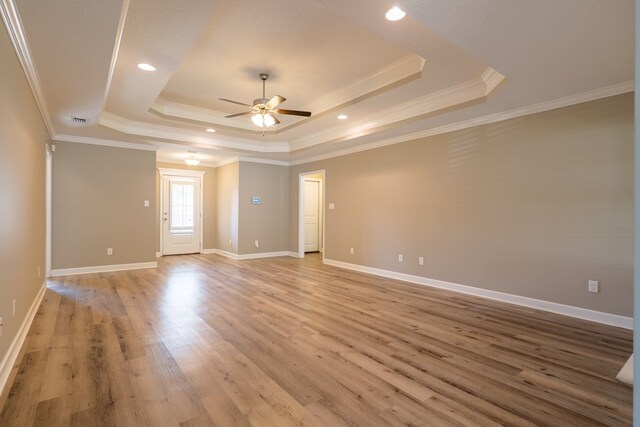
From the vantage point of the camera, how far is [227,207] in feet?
28.0

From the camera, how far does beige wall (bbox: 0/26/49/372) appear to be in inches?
90.9

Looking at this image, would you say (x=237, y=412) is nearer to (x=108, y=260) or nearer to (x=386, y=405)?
(x=386, y=405)

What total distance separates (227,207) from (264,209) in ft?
3.39

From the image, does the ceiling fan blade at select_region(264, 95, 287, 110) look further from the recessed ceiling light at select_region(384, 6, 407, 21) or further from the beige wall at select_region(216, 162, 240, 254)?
the beige wall at select_region(216, 162, 240, 254)

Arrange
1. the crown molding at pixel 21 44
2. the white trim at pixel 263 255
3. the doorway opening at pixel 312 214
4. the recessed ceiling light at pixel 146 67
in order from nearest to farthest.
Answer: the crown molding at pixel 21 44, the recessed ceiling light at pixel 146 67, the white trim at pixel 263 255, the doorway opening at pixel 312 214

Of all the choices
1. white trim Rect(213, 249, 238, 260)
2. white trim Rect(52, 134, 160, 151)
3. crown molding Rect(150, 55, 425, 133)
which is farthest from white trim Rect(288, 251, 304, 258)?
white trim Rect(52, 134, 160, 151)

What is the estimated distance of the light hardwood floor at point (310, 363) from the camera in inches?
75.5

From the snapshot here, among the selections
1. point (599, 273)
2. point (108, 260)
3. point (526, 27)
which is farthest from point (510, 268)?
point (108, 260)

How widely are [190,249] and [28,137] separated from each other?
591 centimetres

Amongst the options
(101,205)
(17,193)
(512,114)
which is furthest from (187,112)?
(512,114)

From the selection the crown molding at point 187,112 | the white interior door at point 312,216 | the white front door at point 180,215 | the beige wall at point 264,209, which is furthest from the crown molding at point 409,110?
the white front door at point 180,215

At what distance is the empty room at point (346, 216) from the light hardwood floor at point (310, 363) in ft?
0.07

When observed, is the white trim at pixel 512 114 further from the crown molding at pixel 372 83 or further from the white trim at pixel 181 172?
the white trim at pixel 181 172

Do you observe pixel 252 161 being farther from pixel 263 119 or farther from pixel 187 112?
pixel 263 119
